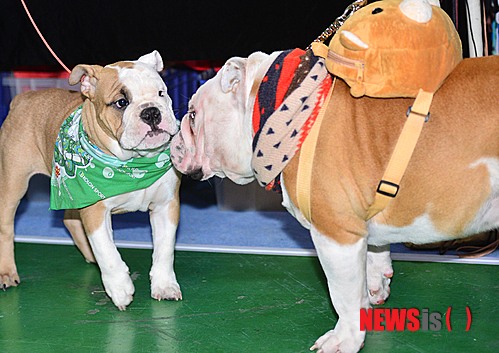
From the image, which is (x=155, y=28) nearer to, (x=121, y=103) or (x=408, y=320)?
(x=121, y=103)

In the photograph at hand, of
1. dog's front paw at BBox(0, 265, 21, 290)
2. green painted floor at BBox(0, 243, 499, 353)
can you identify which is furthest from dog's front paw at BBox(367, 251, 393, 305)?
dog's front paw at BBox(0, 265, 21, 290)

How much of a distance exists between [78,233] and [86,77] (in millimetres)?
1129

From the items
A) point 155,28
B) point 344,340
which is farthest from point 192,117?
point 155,28

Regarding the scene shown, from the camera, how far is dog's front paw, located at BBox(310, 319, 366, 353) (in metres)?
3.25

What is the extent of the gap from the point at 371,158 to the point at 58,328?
1.72 metres

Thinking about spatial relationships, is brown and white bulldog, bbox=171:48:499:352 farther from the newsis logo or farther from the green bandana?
the green bandana

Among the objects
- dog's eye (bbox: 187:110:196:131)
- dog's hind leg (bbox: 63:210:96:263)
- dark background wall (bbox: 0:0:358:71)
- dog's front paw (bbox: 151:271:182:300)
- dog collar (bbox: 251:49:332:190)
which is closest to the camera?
dog collar (bbox: 251:49:332:190)

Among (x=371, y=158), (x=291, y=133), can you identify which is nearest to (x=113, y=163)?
(x=291, y=133)

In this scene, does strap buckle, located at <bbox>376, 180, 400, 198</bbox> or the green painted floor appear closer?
strap buckle, located at <bbox>376, 180, 400, 198</bbox>

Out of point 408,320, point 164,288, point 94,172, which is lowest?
point 164,288

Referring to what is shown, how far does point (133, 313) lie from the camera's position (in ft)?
12.7

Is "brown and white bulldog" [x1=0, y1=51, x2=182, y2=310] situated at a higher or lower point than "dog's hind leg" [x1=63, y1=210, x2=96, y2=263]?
higher

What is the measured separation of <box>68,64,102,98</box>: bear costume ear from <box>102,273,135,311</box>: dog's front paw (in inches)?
35.1

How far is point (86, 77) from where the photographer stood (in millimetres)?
3846
